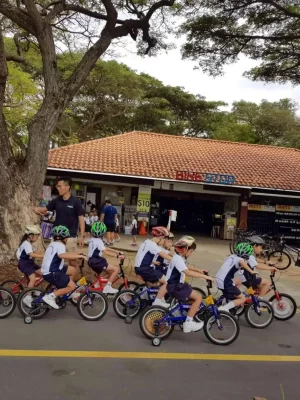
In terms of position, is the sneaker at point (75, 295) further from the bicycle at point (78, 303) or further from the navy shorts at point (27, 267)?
the navy shorts at point (27, 267)

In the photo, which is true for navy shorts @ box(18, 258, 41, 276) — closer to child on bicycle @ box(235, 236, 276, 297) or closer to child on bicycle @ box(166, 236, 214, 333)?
child on bicycle @ box(166, 236, 214, 333)

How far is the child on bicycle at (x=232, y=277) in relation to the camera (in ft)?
20.2

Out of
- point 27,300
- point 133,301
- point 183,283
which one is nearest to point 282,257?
point 133,301

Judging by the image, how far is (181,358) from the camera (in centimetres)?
497

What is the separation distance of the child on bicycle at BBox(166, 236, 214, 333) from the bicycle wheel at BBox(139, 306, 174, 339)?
0.27 metres

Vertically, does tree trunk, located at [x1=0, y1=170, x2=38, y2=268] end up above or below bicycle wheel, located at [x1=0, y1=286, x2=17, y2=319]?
above

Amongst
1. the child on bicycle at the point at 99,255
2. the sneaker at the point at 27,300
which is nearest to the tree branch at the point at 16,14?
the child on bicycle at the point at 99,255

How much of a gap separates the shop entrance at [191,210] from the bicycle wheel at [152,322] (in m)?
13.3

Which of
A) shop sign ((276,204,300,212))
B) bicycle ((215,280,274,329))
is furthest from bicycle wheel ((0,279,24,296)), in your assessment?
shop sign ((276,204,300,212))

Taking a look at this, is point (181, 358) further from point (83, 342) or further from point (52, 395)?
point (52, 395)

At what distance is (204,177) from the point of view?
16.9 meters

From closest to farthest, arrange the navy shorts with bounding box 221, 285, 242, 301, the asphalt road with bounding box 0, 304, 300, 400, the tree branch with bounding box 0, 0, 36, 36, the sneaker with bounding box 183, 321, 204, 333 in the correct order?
the asphalt road with bounding box 0, 304, 300, 400 → the sneaker with bounding box 183, 321, 204, 333 → the navy shorts with bounding box 221, 285, 242, 301 → the tree branch with bounding box 0, 0, 36, 36

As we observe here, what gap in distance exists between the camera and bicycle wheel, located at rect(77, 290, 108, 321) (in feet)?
20.2

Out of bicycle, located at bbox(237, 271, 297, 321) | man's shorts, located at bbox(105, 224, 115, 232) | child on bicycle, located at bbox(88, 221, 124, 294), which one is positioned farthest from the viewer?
man's shorts, located at bbox(105, 224, 115, 232)
